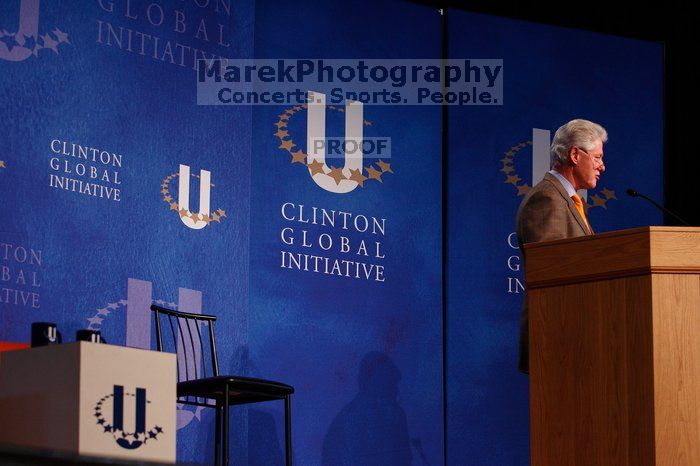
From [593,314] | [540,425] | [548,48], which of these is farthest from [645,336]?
[548,48]


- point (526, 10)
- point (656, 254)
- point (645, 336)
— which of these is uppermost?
point (526, 10)

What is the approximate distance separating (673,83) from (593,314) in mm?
3818

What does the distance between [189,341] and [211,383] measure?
0.86m

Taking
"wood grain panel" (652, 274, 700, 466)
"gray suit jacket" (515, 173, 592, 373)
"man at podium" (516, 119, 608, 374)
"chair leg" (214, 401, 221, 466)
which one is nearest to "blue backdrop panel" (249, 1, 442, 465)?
"chair leg" (214, 401, 221, 466)

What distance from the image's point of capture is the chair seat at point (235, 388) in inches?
172

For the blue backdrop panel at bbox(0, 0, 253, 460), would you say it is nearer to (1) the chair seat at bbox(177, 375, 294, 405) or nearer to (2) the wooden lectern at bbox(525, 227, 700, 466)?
(1) the chair seat at bbox(177, 375, 294, 405)

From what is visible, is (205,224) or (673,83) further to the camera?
(673,83)

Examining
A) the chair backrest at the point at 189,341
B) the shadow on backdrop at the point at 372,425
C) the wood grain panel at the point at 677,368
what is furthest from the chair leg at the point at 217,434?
the wood grain panel at the point at 677,368

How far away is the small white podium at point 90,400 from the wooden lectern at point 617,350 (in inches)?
45.5

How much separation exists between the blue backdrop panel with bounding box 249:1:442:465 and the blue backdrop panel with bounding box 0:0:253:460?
0.50 feet

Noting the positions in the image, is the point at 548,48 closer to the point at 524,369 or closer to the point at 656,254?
the point at 524,369

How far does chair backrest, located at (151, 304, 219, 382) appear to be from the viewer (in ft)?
15.9

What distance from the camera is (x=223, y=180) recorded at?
542 centimetres

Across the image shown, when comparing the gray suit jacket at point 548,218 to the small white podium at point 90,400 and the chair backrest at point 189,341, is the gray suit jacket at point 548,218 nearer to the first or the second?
the small white podium at point 90,400
